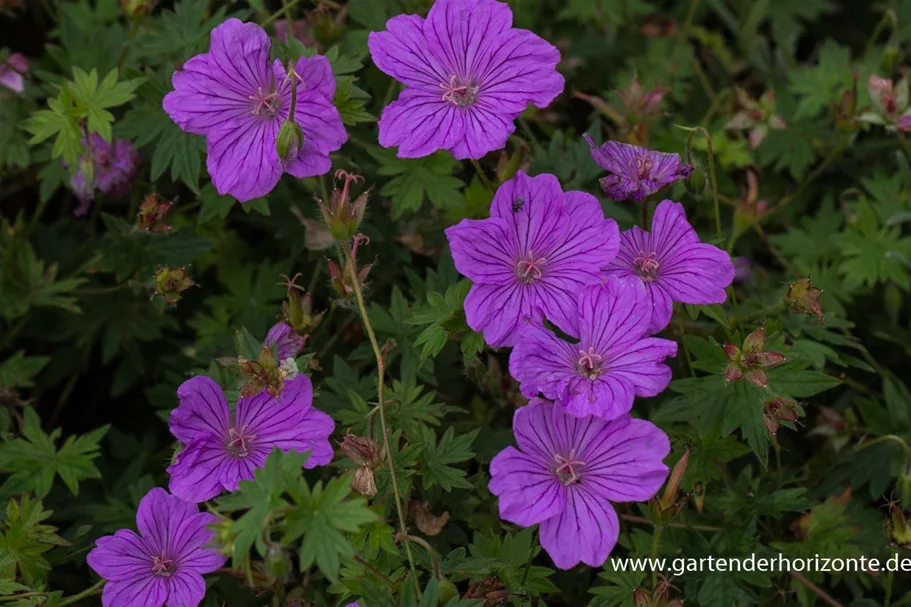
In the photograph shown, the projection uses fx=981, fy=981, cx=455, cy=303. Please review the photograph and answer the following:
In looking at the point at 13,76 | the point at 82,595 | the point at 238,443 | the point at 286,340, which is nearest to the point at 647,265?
the point at 286,340

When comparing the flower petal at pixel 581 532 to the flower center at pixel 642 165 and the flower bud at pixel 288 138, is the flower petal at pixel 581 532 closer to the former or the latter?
the flower center at pixel 642 165

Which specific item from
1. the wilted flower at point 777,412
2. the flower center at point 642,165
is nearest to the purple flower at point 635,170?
the flower center at point 642,165

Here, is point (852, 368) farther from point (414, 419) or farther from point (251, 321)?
point (251, 321)

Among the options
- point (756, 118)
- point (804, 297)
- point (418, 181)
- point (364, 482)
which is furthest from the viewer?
point (756, 118)

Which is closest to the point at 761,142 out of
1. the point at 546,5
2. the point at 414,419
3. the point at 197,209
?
the point at 546,5

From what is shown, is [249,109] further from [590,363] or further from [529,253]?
[590,363]
